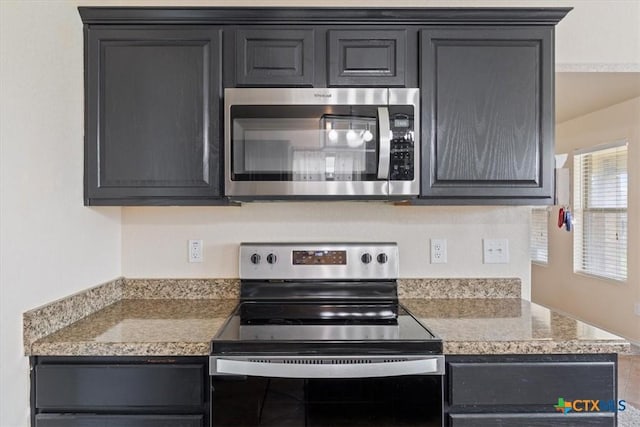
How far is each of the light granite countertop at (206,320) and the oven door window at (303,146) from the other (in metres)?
0.63

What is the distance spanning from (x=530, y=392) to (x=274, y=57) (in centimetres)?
155

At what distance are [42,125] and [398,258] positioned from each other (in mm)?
1544

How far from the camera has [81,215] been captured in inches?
65.8

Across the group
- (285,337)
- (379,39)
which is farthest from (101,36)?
(285,337)

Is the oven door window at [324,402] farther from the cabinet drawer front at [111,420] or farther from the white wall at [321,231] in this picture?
the white wall at [321,231]

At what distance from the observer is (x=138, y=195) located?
1.68m

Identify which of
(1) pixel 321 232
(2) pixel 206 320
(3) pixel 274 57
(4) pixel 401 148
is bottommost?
(2) pixel 206 320

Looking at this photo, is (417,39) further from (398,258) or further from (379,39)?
(398,258)

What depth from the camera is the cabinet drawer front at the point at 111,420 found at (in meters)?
1.33

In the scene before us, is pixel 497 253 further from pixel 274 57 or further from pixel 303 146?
pixel 274 57

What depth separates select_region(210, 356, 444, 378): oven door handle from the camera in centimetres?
129

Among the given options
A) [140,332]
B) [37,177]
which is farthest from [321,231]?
[37,177]

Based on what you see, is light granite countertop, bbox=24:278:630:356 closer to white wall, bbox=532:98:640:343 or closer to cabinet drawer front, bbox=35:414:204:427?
cabinet drawer front, bbox=35:414:204:427

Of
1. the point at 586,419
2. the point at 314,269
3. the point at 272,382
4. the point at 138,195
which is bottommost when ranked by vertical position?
the point at 586,419
